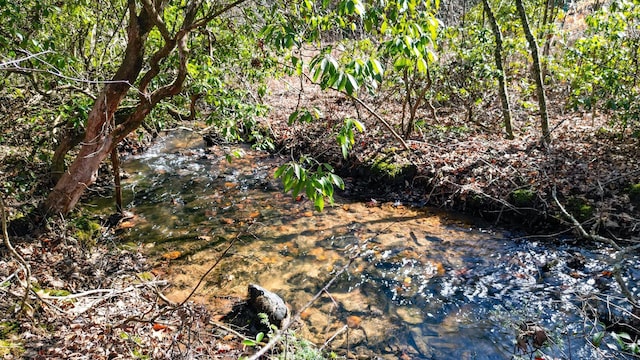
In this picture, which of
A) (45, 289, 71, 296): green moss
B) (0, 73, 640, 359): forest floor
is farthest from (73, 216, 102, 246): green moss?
(45, 289, 71, 296): green moss

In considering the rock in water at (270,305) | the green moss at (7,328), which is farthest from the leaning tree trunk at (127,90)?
the rock in water at (270,305)

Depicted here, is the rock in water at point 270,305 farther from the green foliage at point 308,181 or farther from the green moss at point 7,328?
the green foliage at point 308,181

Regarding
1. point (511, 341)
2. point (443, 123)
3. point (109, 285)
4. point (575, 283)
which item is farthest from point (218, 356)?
point (443, 123)

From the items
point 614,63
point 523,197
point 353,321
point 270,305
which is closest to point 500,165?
point 523,197

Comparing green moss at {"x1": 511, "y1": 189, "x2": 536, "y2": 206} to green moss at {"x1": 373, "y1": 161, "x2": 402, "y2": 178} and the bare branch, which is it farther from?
the bare branch

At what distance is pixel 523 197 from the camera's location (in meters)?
6.53

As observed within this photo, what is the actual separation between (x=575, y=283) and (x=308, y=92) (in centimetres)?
1226

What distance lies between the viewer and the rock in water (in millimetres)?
4453

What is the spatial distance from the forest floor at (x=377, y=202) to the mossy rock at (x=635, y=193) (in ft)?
0.06

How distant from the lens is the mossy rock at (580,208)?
5.91m

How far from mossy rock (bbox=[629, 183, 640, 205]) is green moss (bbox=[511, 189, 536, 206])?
134cm

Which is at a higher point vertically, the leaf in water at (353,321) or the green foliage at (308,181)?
the green foliage at (308,181)

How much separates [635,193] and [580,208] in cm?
80

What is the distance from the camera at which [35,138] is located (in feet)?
23.4
